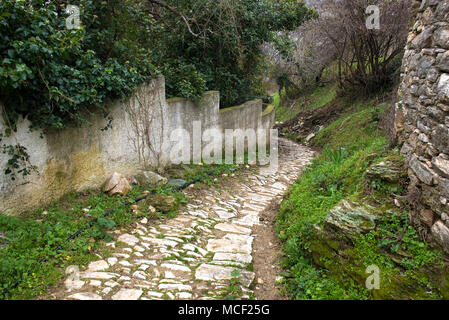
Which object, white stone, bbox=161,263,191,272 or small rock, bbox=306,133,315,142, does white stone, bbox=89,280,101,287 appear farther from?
small rock, bbox=306,133,315,142

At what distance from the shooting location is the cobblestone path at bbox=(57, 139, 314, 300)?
3111 millimetres

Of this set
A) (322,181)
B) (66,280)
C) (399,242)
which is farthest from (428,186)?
(66,280)

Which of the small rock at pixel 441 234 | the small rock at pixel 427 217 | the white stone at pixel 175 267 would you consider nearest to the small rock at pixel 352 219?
the small rock at pixel 427 217

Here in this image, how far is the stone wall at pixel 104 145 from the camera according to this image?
4.41 m

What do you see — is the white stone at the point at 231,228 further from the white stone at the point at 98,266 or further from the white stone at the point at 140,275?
the white stone at the point at 98,266

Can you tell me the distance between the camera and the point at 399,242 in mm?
3133

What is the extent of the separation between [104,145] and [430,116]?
4837mm

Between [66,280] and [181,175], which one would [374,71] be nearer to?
[181,175]

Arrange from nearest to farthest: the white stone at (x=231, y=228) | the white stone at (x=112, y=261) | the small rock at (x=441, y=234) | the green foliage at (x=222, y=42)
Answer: the small rock at (x=441, y=234) < the white stone at (x=112, y=261) < the white stone at (x=231, y=228) < the green foliage at (x=222, y=42)

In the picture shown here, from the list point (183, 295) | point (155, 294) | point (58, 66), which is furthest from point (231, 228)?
point (58, 66)

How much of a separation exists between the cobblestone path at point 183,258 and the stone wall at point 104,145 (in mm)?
1358

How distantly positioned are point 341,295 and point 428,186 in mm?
1360

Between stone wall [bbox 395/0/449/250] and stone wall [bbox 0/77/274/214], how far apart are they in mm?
4589

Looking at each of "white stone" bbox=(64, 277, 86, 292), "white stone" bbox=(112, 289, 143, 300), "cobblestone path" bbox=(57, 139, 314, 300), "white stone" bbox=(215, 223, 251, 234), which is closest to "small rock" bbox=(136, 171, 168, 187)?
"cobblestone path" bbox=(57, 139, 314, 300)
